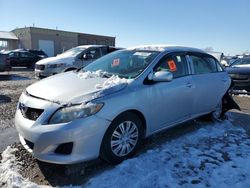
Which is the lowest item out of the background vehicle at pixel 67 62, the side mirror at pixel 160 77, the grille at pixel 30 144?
the grille at pixel 30 144

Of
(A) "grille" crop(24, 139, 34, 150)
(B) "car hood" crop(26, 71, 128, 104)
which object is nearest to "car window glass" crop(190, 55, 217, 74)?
(B) "car hood" crop(26, 71, 128, 104)

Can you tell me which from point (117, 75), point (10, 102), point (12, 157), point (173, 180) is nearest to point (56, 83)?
point (117, 75)

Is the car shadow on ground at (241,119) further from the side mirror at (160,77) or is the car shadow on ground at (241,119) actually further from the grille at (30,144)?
the grille at (30,144)

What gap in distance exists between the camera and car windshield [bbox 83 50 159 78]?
4.76 metres

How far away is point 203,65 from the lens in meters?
6.06

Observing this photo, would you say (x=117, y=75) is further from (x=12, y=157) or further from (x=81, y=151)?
(x=12, y=157)

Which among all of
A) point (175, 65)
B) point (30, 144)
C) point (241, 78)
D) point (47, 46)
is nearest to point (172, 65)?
point (175, 65)

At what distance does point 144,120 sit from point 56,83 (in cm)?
143

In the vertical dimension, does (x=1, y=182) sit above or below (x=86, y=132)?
below

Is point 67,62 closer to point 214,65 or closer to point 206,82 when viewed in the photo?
point 214,65

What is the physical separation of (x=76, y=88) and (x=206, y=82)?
2.83 metres

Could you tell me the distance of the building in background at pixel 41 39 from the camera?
47781 millimetres

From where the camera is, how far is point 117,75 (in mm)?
4703

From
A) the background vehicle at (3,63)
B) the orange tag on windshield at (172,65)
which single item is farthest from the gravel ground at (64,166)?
the background vehicle at (3,63)
